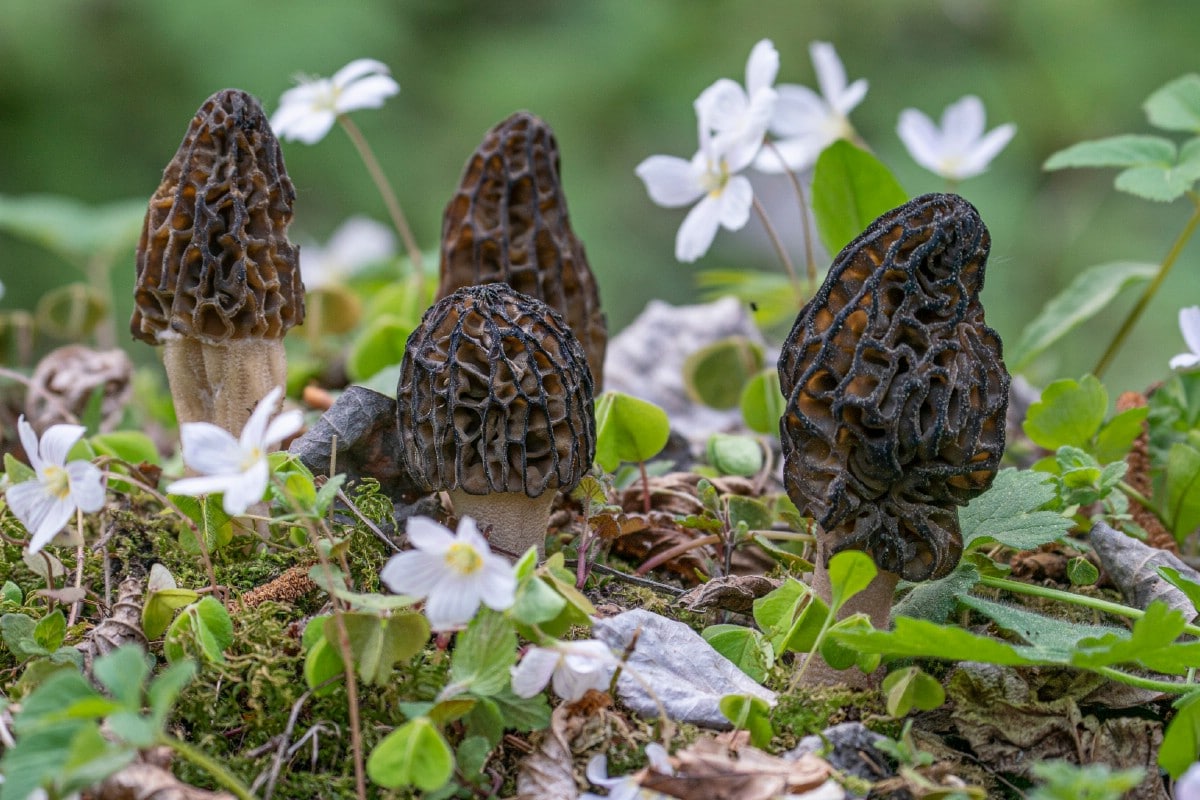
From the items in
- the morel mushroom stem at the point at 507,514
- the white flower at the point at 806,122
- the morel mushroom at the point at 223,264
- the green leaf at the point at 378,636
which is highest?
the white flower at the point at 806,122

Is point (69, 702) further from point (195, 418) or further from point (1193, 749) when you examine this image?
point (1193, 749)

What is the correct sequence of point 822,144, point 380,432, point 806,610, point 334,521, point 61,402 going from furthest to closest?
point 822,144 < point 61,402 < point 380,432 < point 334,521 < point 806,610

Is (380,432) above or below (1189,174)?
below

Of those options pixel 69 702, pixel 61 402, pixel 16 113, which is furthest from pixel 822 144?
pixel 16 113

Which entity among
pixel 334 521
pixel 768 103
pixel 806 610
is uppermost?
pixel 768 103

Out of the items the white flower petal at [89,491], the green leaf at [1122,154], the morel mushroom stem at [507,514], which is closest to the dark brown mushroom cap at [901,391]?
the morel mushroom stem at [507,514]

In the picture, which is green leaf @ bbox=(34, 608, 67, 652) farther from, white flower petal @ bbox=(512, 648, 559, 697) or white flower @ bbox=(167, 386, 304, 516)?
white flower petal @ bbox=(512, 648, 559, 697)

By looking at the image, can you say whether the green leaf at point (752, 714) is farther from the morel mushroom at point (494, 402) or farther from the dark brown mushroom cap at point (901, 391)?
the morel mushroom at point (494, 402)
